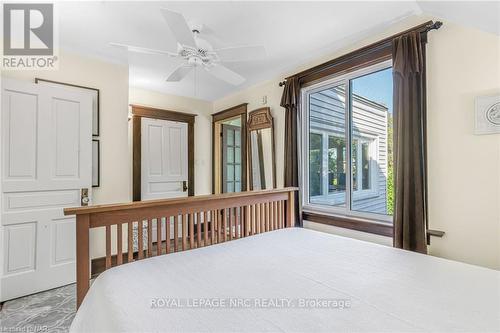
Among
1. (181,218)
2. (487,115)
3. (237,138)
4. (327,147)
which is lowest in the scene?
(181,218)

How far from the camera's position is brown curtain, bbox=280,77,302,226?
124 inches

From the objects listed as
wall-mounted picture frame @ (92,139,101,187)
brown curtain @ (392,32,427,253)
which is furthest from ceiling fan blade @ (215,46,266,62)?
wall-mounted picture frame @ (92,139,101,187)

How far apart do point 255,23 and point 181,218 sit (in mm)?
1808

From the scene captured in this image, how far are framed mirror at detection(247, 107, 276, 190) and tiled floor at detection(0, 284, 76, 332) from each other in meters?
2.51

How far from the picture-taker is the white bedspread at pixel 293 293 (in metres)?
0.95

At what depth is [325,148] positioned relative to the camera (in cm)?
314

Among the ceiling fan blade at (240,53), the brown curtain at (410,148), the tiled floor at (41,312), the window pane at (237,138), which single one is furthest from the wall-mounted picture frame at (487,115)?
the window pane at (237,138)

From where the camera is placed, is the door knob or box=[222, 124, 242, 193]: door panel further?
box=[222, 124, 242, 193]: door panel

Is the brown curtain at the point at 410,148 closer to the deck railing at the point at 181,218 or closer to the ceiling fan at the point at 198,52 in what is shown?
the deck railing at the point at 181,218

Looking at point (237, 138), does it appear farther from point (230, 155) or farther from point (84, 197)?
point (84, 197)

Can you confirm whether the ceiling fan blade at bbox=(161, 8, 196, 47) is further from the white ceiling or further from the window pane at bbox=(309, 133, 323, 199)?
the window pane at bbox=(309, 133, 323, 199)

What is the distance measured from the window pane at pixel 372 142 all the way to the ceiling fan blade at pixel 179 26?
1776mm

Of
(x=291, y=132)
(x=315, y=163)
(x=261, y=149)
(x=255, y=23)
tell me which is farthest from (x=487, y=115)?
(x=261, y=149)

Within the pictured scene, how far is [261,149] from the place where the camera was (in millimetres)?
3859
